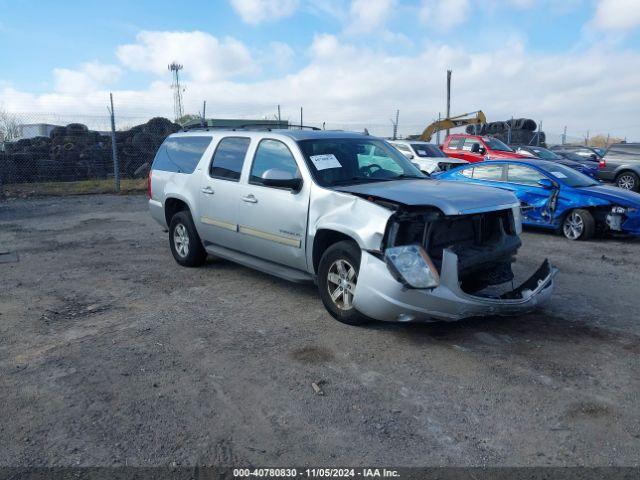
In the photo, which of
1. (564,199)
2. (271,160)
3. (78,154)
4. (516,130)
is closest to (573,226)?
(564,199)

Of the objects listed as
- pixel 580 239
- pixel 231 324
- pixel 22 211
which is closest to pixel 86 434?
pixel 231 324

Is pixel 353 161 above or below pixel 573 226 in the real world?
above

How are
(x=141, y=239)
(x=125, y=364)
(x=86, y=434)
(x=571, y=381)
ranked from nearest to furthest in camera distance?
(x=86, y=434), (x=571, y=381), (x=125, y=364), (x=141, y=239)

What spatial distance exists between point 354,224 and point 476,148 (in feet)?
45.1

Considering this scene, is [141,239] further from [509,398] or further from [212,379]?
[509,398]

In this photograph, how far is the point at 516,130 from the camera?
3030 cm

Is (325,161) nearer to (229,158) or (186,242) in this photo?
(229,158)

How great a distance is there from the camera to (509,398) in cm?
358

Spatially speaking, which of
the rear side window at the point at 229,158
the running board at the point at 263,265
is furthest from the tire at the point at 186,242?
the rear side window at the point at 229,158

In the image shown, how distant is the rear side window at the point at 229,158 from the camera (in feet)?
19.9

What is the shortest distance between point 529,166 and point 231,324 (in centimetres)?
715

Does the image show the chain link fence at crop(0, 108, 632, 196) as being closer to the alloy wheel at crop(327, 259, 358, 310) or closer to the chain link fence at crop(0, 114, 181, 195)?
the chain link fence at crop(0, 114, 181, 195)

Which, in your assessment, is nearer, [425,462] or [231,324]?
[425,462]

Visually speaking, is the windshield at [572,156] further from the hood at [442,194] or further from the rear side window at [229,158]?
the rear side window at [229,158]
